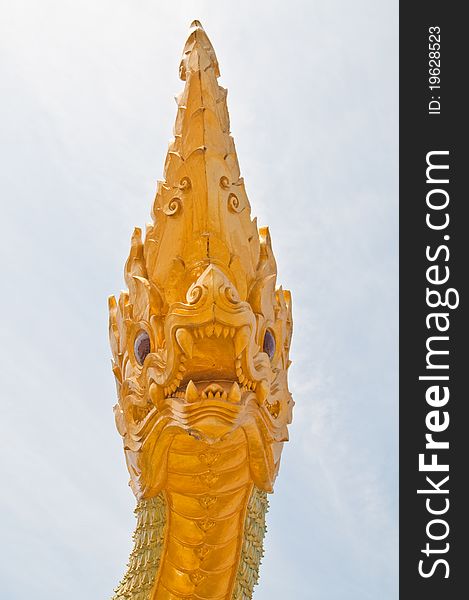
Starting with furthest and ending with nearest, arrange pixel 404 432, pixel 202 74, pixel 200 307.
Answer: pixel 202 74
pixel 404 432
pixel 200 307

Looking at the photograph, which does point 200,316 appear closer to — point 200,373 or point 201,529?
point 200,373

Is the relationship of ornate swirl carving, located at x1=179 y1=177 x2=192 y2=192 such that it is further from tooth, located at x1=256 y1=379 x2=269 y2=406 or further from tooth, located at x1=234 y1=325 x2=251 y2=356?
tooth, located at x1=256 y1=379 x2=269 y2=406

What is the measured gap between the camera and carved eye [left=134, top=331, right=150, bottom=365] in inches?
223

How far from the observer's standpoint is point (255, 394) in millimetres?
5395

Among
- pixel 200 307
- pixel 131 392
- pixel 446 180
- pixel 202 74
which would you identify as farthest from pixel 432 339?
pixel 202 74

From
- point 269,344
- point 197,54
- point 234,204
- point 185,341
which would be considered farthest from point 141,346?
point 197,54

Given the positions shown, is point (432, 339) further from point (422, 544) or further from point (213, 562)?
point (213, 562)

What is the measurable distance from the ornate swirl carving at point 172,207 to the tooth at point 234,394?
3.87 ft

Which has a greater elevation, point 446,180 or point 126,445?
point 446,180

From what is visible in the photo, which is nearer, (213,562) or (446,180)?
(213,562)

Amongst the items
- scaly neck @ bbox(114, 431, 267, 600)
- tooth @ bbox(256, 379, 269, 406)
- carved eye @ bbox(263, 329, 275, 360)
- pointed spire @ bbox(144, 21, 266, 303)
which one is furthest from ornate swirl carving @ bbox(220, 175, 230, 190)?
scaly neck @ bbox(114, 431, 267, 600)

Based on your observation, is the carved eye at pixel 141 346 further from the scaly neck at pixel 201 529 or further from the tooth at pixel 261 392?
the tooth at pixel 261 392

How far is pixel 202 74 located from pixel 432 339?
7.21 ft

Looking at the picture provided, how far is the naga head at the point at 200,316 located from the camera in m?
5.23
